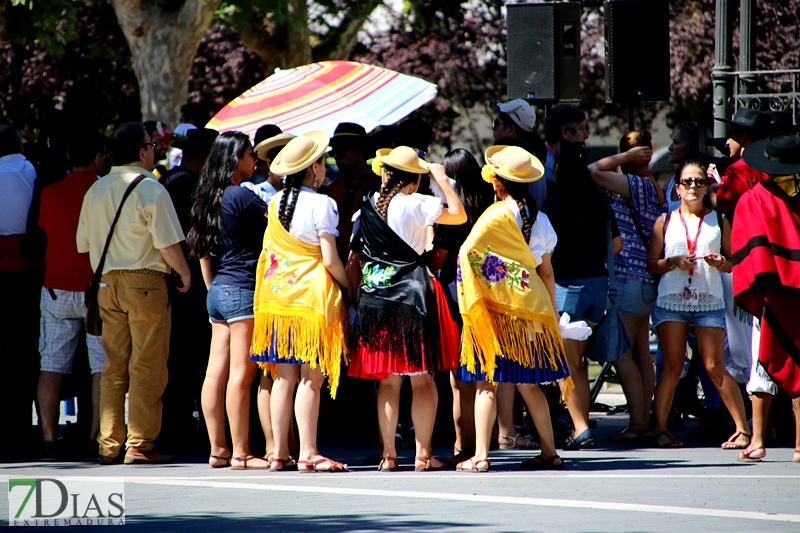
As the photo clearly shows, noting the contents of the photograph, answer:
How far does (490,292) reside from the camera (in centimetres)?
694

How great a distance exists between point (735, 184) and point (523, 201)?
5.76 ft

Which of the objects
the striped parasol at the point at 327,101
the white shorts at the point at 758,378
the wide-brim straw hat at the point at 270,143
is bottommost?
the white shorts at the point at 758,378

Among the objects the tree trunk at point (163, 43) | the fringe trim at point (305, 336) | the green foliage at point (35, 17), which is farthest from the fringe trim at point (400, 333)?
the tree trunk at point (163, 43)

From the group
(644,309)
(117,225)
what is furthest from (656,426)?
(117,225)

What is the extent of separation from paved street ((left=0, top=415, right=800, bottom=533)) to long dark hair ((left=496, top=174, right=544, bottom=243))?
1.44 metres

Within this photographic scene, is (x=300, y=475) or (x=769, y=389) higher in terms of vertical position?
(x=769, y=389)

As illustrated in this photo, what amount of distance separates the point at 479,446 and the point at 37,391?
3049 millimetres

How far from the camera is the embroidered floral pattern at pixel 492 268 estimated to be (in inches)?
272

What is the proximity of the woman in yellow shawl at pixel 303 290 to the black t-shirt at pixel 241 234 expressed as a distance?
0.20 metres

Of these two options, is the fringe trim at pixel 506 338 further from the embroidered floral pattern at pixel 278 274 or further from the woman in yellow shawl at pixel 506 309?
the embroidered floral pattern at pixel 278 274

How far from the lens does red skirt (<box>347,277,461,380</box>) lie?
6871 mm

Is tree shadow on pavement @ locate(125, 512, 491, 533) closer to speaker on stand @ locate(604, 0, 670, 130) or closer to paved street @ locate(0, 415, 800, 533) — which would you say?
paved street @ locate(0, 415, 800, 533)

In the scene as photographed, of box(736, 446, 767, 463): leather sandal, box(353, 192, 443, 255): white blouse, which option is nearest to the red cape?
box(736, 446, 767, 463): leather sandal

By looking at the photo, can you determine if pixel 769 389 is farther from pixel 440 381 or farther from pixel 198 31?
pixel 198 31
